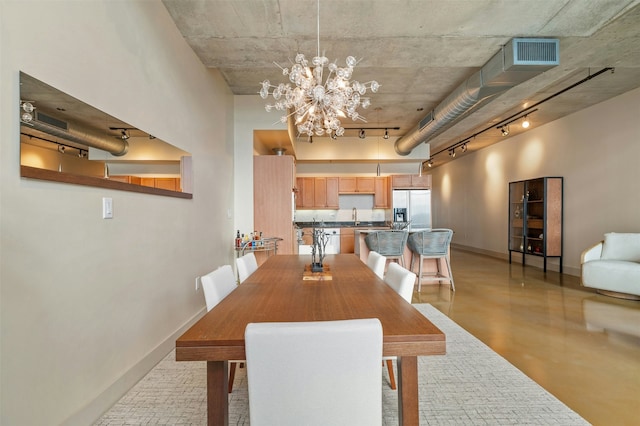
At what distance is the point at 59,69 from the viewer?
5.47 ft

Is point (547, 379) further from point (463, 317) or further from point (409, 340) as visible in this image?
point (409, 340)

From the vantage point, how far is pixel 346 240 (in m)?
8.05

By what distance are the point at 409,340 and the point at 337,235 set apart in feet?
22.4

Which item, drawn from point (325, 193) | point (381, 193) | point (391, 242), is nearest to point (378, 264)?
point (391, 242)

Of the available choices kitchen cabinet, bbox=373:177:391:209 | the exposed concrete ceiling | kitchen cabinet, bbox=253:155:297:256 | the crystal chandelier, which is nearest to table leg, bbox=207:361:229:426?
the crystal chandelier

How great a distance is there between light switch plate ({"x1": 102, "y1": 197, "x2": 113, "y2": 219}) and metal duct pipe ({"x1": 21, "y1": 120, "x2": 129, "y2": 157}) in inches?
13.3

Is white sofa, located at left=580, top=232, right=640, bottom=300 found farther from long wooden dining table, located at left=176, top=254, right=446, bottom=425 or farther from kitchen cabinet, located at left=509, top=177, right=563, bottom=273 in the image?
long wooden dining table, located at left=176, top=254, right=446, bottom=425

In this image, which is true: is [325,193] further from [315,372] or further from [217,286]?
[315,372]

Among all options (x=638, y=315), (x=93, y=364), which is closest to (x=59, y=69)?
(x=93, y=364)

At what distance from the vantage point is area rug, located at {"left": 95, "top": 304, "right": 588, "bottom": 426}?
6.16ft

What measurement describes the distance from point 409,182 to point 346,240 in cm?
217

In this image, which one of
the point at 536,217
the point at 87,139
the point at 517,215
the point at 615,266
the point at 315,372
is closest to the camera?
the point at 315,372

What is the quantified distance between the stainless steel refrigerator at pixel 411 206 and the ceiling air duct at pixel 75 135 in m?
6.68

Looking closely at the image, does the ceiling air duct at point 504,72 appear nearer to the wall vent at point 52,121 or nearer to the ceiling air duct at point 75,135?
the ceiling air duct at point 75,135
